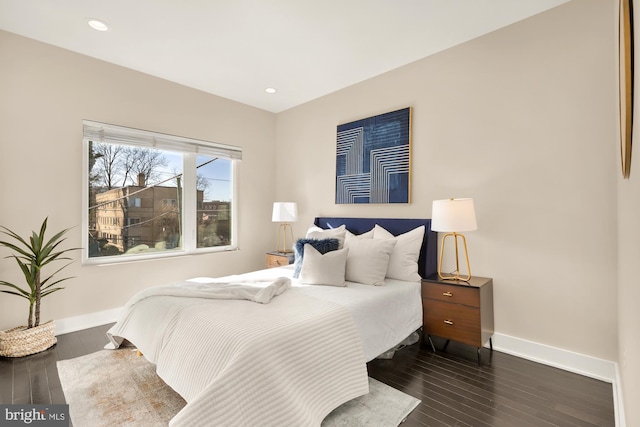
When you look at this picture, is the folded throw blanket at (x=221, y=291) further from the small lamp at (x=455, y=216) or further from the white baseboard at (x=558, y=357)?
the white baseboard at (x=558, y=357)

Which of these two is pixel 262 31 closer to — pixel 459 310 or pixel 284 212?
pixel 284 212

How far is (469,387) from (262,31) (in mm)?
3247

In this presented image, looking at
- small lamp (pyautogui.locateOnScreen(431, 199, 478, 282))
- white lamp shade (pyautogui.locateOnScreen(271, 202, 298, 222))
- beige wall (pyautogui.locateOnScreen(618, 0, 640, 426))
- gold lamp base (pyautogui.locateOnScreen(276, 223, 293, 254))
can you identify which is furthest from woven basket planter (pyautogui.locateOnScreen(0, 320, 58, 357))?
beige wall (pyautogui.locateOnScreen(618, 0, 640, 426))

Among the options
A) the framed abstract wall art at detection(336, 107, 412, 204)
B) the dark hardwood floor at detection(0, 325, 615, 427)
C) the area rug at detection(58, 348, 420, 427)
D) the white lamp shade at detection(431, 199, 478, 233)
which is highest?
the framed abstract wall art at detection(336, 107, 412, 204)

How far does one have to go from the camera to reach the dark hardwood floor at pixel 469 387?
1.87 metres

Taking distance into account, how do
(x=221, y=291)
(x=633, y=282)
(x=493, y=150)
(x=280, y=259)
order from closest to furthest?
(x=633, y=282)
(x=221, y=291)
(x=493, y=150)
(x=280, y=259)

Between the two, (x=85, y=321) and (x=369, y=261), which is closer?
(x=369, y=261)

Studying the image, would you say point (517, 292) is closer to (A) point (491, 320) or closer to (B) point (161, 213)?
(A) point (491, 320)

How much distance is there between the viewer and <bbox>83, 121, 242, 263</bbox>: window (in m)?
3.42

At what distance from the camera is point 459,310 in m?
2.59

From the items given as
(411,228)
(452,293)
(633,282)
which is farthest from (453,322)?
(633,282)

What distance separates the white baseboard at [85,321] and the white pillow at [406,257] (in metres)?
2.98

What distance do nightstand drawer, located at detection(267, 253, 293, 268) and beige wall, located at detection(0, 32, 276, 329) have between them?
843 mm

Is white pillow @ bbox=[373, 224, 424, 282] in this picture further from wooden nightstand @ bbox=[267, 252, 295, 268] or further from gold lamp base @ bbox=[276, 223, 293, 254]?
gold lamp base @ bbox=[276, 223, 293, 254]
